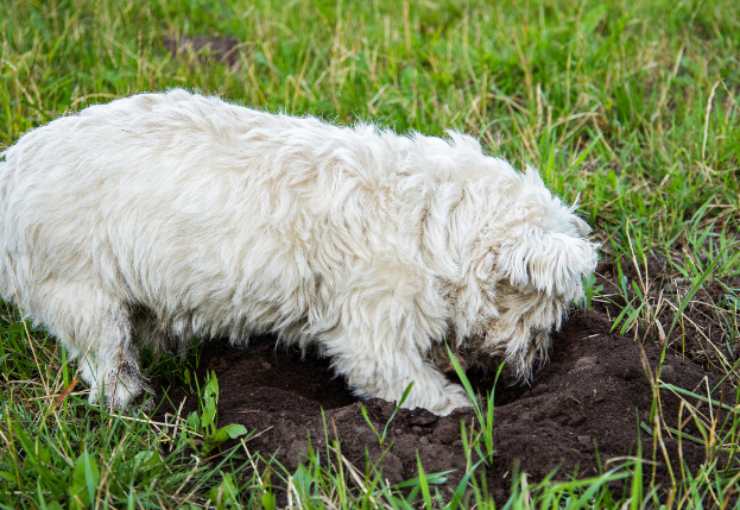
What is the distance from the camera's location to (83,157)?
10.7ft

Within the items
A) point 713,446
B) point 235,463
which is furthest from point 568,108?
point 235,463

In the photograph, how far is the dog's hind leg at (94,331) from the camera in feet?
10.7

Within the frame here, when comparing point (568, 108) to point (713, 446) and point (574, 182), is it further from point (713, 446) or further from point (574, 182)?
point (713, 446)

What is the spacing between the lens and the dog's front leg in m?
3.23

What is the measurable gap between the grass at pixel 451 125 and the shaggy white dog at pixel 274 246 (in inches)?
13.3

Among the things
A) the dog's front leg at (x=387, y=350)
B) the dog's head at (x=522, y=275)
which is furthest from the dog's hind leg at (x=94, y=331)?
the dog's head at (x=522, y=275)

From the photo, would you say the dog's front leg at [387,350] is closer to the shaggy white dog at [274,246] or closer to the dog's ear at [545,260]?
the shaggy white dog at [274,246]

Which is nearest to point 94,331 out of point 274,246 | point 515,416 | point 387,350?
point 274,246

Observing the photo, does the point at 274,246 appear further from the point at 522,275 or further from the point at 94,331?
the point at 522,275

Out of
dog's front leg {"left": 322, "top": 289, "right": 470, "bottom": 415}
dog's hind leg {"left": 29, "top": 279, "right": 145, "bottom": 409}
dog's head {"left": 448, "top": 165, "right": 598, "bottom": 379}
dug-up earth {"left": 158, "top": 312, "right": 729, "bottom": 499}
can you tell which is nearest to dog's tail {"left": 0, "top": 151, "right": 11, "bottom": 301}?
dog's hind leg {"left": 29, "top": 279, "right": 145, "bottom": 409}

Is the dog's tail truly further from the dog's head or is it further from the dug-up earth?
the dog's head

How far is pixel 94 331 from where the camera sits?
3281mm

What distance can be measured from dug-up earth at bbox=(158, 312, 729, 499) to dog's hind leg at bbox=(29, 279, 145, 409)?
278 mm

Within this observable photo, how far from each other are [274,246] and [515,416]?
106cm
